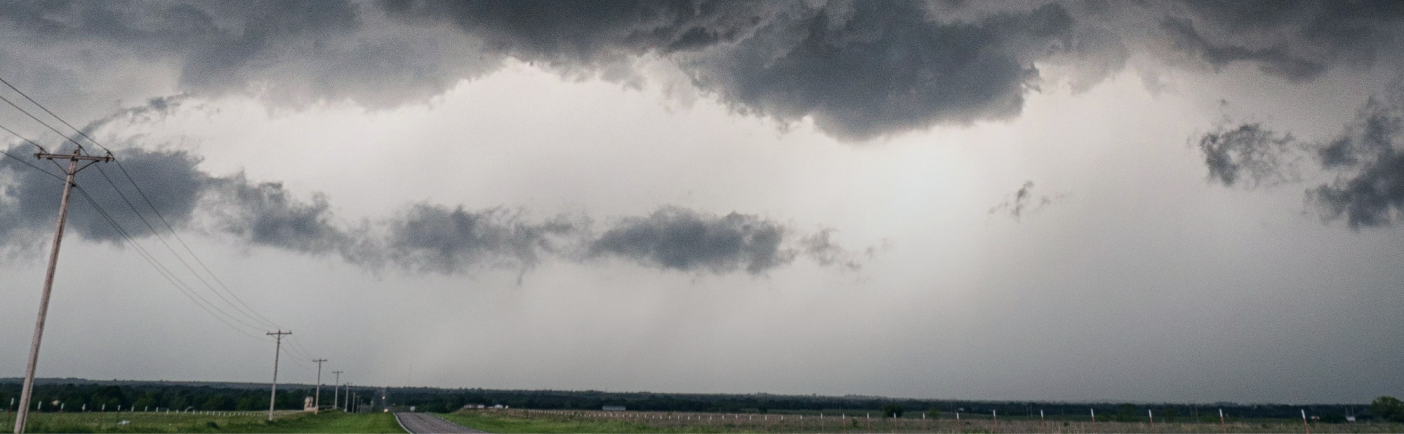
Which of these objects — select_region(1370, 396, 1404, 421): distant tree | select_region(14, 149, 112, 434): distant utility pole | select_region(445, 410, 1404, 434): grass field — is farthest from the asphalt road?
select_region(1370, 396, 1404, 421): distant tree

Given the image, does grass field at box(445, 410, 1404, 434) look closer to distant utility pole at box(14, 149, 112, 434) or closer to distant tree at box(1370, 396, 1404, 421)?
distant utility pole at box(14, 149, 112, 434)

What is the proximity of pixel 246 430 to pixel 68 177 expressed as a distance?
34561 mm

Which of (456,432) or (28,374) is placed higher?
(28,374)

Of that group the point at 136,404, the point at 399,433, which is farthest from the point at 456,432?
the point at 136,404

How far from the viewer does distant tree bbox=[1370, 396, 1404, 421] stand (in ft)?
407

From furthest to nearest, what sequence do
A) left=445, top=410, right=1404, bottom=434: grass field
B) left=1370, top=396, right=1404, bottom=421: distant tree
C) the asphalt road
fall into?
left=1370, top=396, right=1404, bottom=421: distant tree
left=445, top=410, right=1404, bottom=434: grass field
the asphalt road

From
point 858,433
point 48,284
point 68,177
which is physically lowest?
point 858,433

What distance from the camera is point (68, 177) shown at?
35.3 m

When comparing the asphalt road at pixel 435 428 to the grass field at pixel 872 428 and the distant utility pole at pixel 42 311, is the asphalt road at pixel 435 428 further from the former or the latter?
the distant utility pole at pixel 42 311

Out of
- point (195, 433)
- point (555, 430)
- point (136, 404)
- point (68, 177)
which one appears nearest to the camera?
point (68, 177)

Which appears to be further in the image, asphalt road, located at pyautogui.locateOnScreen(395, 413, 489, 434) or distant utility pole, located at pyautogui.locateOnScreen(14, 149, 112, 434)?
asphalt road, located at pyautogui.locateOnScreen(395, 413, 489, 434)

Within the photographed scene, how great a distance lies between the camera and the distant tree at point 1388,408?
12406 centimetres

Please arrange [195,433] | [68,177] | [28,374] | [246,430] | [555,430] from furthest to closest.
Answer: [555,430]
[246,430]
[195,433]
[68,177]
[28,374]

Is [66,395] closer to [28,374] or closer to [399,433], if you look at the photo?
[399,433]
